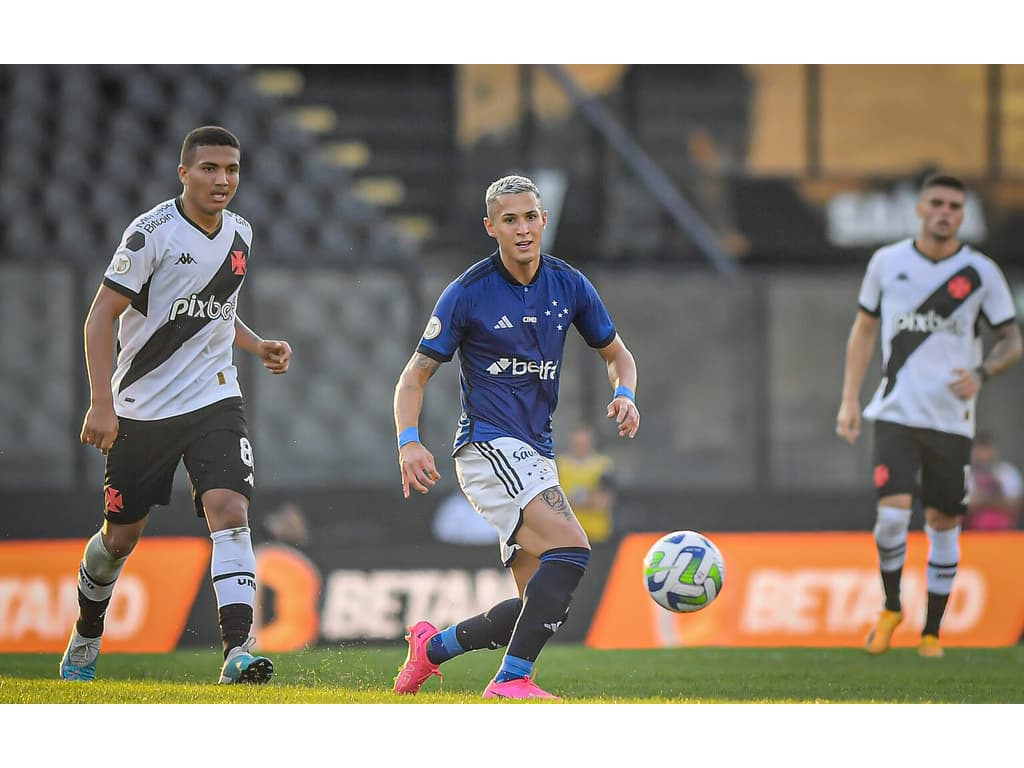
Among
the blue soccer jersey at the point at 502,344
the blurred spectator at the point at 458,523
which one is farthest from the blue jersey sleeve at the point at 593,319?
the blurred spectator at the point at 458,523

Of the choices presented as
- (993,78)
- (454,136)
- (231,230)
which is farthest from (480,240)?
(231,230)

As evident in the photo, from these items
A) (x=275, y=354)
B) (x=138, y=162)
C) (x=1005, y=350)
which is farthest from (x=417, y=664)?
(x=138, y=162)

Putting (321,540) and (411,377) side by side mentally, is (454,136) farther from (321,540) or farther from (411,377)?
(411,377)

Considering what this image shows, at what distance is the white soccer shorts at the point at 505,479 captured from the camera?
5996 mm

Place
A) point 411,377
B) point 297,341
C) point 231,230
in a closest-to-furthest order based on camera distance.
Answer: point 411,377 < point 231,230 < point 297,341

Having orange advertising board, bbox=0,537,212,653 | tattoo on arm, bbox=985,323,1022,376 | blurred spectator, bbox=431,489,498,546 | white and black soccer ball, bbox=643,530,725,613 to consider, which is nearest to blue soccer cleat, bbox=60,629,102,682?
white and black soccer ball, bbox=643,530,725,613

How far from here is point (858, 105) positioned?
53.8 ft

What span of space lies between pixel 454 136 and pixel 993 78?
18.9ft

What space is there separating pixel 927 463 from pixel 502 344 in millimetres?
3042

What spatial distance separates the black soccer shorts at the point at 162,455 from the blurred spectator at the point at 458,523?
5.35 m

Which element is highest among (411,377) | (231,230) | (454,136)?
(454,136)

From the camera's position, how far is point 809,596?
10.6 m

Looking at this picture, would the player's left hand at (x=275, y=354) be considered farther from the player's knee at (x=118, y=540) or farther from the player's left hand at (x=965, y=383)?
the player's left hand at (x=965, y=383)

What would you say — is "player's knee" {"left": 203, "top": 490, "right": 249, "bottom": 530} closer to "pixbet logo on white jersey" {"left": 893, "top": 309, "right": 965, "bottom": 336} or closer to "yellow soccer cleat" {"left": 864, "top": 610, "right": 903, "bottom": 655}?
"yellow soccer cleat" {"left": 864, "top": 610, "right": 903, "bottom": 655}
